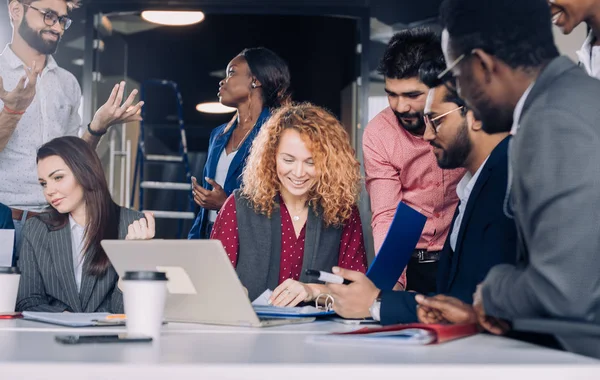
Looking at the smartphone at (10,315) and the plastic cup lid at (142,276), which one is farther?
the smartphone at (10,315)

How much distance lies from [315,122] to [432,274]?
2.54 ft

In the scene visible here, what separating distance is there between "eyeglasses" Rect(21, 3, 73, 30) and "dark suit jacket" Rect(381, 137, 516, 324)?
332 cm

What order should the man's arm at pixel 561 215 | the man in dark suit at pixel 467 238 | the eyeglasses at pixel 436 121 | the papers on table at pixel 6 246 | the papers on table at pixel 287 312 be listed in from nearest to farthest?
the man's arm at pixel 561 215 < the man in dark suit at pixel 467 238 < the papers on table at pixel 287 312 < the eyeglasses at pixel 436 121 < the papers on table at pixel 6 246

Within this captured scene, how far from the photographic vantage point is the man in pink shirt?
3025mm

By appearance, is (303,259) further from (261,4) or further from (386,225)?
(261,4)

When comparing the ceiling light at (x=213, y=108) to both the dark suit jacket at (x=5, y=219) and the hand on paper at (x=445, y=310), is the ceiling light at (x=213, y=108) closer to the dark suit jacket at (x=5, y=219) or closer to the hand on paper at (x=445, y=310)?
the dark suit jacket at (x=5, y=219)

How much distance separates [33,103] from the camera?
14.0ft

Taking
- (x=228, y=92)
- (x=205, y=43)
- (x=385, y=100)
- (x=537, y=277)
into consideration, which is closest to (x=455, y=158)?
(x=537, y=277)

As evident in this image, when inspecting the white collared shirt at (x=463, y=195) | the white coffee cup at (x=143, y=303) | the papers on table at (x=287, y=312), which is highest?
the white collared shirt at (x=463, y=195)

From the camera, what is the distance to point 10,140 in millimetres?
4117

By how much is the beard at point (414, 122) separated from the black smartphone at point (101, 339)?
1.89m

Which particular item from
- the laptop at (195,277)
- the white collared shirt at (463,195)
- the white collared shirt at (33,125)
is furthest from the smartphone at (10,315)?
the white collared shirt at (33,125)

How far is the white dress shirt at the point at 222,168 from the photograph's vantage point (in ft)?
12.1

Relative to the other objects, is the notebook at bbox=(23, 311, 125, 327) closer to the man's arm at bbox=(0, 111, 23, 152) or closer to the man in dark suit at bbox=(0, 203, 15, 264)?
the man in dark suit at bbox=(0, 203, 15, 264)
